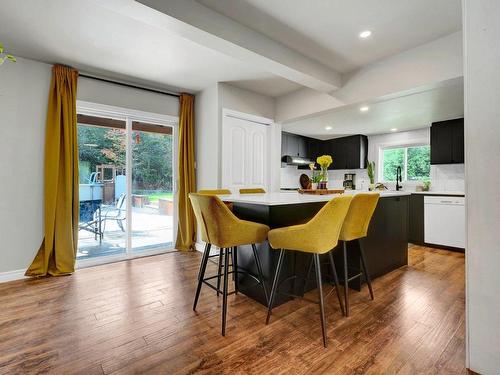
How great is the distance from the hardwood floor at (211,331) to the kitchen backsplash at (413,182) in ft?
8.65

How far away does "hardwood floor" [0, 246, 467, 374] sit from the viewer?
1.48 metres

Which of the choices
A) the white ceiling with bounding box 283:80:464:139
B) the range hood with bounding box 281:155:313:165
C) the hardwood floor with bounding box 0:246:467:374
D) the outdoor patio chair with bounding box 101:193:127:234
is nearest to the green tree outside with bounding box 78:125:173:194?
the outdoor patio chair with bounding box 101:193:127:234

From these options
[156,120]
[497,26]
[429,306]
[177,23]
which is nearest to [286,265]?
[429,306]

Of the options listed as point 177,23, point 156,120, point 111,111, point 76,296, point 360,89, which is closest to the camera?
point 177,23

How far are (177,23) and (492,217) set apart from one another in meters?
2.47

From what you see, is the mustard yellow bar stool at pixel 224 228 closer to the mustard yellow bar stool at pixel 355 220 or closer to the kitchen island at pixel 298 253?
the kitchen island at pixel 298 253

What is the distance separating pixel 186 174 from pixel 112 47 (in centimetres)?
189

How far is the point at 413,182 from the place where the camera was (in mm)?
5375

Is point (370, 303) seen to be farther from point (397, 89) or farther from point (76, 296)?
point (76, 296)

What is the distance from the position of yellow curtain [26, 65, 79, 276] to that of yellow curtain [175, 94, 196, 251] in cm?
140

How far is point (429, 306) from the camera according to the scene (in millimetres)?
2170

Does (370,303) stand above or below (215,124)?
below

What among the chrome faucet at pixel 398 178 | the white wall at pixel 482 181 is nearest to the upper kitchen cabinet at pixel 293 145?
the chrome faucet at pixel 398 178

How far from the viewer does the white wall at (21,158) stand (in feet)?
9.24
